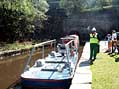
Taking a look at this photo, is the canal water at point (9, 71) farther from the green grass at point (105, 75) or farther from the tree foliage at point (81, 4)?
the tree foliage at point (81, 4)

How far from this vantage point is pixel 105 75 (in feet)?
43.6

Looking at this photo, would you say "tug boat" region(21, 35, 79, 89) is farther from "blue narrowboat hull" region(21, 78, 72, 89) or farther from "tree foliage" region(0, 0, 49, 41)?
"tree foliage" region(0, 0, 49, 41)

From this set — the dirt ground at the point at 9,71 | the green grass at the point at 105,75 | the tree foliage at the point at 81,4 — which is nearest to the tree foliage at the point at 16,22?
the dirt ground at the point at 9,71

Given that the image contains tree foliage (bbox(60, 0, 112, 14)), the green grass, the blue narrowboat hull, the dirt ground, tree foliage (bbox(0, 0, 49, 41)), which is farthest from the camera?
tree foliage (bbox(60, 0, 112, 14))

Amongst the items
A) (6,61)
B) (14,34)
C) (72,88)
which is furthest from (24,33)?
(72,88)

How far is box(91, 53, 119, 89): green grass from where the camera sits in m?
11.4

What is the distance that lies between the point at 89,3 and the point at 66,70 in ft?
121

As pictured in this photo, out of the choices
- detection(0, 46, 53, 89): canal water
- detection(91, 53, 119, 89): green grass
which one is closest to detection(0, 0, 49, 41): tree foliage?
detection(0, 46, 53, 89): canal water

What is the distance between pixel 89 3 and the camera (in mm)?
50656

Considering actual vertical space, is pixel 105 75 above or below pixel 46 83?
above

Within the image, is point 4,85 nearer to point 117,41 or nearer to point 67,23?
point 117,41

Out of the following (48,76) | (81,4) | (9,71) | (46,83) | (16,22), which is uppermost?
(81,4)

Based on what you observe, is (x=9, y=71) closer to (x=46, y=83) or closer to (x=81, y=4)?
(x=46, y=83)

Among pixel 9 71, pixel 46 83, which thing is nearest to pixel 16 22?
pixel 9 71
